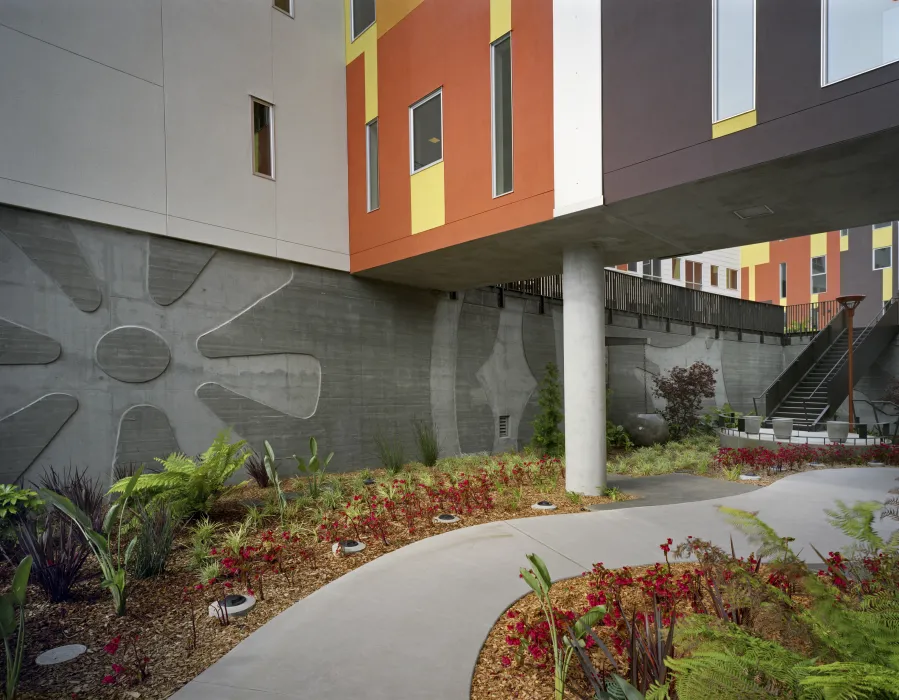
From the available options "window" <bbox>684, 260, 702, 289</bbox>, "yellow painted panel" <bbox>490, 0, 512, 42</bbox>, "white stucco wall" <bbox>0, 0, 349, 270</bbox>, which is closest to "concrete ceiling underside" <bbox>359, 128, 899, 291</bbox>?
"white stucco wall" <bbox>0, 0, 349, 270</bbox>

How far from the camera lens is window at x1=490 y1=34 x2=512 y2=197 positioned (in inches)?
284

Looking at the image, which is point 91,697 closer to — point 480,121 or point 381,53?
point 480,121

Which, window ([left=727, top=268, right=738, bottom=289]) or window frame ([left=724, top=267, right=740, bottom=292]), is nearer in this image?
window frame ([left=724, top=267, right=740, bottom=292])

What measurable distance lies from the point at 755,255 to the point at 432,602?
2782cm

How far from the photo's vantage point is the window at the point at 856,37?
4289mm

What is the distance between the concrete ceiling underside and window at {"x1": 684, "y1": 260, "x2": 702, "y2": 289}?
16.7 m

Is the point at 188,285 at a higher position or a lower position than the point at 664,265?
lower

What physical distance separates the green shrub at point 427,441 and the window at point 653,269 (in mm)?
13044

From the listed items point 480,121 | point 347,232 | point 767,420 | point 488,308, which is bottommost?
point 767,420

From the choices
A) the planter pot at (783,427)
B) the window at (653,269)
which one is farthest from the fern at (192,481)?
the window at (653,269)

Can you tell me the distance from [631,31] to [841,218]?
3.45m

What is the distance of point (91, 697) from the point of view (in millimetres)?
2779

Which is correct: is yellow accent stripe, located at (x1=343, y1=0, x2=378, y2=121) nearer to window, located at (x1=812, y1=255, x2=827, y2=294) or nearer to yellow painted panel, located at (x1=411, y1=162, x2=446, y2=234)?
yellow painted panel, located at (x1=411, y1=162, x2=446, y2=234)

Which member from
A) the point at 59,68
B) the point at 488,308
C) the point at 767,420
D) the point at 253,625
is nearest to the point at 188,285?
the point at 59,68
